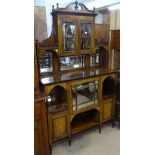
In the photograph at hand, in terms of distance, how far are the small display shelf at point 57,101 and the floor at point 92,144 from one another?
61cm

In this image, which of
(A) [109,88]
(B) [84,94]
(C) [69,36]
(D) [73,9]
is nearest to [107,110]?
(A) [109,88]

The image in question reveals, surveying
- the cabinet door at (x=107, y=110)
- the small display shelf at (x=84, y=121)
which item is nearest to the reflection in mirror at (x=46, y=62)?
the small display shelf at (x=84, y=121)

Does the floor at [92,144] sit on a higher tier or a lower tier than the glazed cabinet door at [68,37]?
lower

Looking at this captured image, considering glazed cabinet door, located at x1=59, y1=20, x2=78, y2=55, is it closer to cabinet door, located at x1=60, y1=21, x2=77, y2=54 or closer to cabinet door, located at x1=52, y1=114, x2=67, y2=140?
cabinet door, located at x1=60, y1=21, x2=77, y2=54

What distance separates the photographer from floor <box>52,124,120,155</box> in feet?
7.64

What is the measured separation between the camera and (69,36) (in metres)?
2.42

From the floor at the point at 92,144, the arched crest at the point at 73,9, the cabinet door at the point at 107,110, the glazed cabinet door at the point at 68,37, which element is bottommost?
the floor at the point at 92,144

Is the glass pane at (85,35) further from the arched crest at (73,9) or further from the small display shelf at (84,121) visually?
the small display shelf at (84,121)

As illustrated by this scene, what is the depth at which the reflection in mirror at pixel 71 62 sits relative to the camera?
8.66 feet

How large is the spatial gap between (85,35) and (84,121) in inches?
56.4
